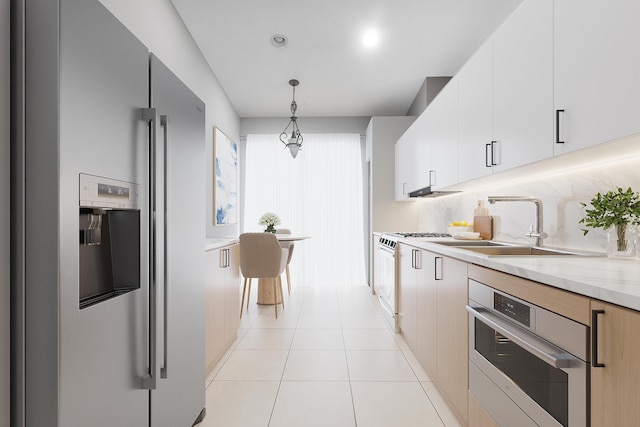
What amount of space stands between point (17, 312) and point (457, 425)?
191 cm

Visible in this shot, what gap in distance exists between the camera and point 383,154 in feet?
16.9

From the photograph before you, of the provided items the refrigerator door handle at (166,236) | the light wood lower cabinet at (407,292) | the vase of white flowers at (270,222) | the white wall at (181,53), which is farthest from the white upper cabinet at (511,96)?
the vase of white flowers at (270,222)

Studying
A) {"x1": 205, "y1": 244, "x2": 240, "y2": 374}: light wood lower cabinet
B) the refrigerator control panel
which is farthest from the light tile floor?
the refrigerator control panel

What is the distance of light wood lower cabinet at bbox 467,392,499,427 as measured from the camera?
4.78 ft

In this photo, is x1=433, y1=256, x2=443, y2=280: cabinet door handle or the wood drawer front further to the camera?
x1=433, y1=256, x2=443, y2=280: cabinet door handle

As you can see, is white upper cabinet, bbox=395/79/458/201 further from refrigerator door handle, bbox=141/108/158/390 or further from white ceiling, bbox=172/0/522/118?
refrigerator door handle, bbox=141/108/158/390

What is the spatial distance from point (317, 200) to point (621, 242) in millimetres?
4626

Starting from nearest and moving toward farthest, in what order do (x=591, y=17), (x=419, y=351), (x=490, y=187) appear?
1. (x=591, y=17)
2. (x=419, y=351)
3. (x=490, y=187)

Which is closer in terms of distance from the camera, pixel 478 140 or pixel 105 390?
pixel 105 390

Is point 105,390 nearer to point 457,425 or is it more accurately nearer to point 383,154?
point 457,425

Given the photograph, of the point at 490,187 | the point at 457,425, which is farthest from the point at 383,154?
the point at 457,425

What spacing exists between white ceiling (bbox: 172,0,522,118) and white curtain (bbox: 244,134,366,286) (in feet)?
3.11

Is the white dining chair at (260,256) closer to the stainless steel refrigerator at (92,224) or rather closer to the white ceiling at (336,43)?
the white ceiling at (336,43)

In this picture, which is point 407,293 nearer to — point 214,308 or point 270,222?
point 214,308
